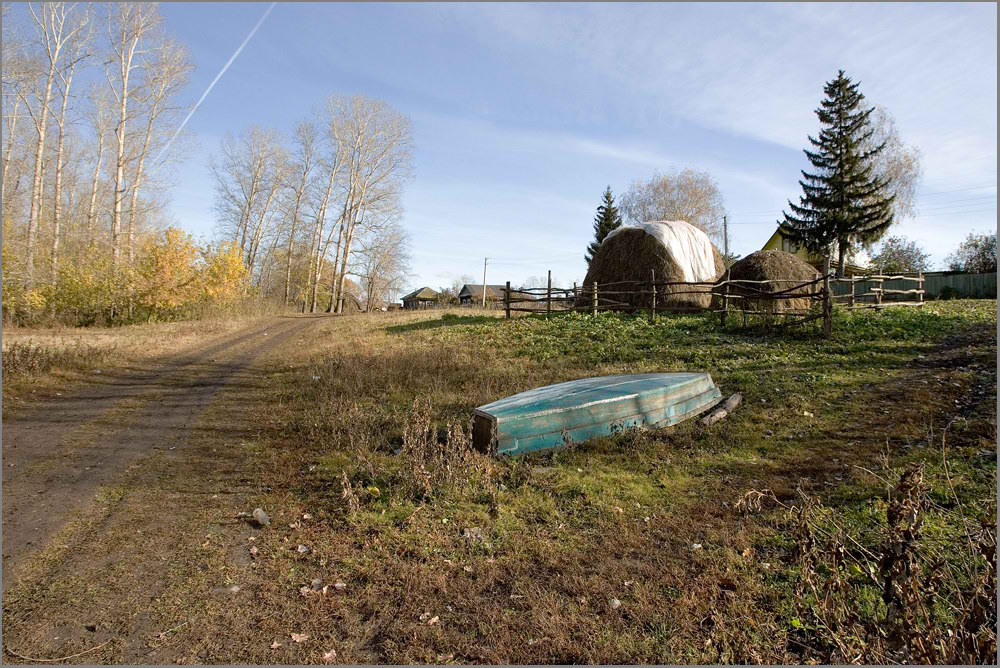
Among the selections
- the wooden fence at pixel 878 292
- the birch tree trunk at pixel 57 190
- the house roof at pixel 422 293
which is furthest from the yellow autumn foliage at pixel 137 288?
the house roof at pixel 422 293

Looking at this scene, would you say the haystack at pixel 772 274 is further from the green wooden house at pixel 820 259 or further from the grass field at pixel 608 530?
the green wooden house at pixel 820 259

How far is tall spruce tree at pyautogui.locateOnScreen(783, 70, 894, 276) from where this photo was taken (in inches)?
1260

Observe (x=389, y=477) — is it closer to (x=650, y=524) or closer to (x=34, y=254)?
(x=650, y=524)

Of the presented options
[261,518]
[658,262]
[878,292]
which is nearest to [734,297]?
[658,262]

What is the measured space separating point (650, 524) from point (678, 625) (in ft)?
4.41

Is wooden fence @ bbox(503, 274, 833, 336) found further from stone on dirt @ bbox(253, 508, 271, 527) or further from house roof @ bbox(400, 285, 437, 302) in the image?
house roof @ bbox(400, 285, 437, 302)

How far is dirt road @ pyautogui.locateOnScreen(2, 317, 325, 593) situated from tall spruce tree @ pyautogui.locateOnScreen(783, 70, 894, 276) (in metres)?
35.6

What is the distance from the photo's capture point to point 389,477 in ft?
16.7

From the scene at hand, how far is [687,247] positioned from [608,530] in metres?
17.1

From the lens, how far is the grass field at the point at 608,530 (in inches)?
106

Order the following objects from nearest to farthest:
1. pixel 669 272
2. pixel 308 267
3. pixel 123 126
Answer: pixel 669 272 < pixel 123 126 < pixel 308 267

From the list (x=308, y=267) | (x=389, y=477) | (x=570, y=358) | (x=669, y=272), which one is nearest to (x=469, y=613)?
(x=389, y=477)

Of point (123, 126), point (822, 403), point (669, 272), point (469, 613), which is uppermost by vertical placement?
point (123, 126)

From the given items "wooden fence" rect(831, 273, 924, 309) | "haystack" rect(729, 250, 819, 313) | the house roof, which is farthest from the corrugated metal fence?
the house roof
